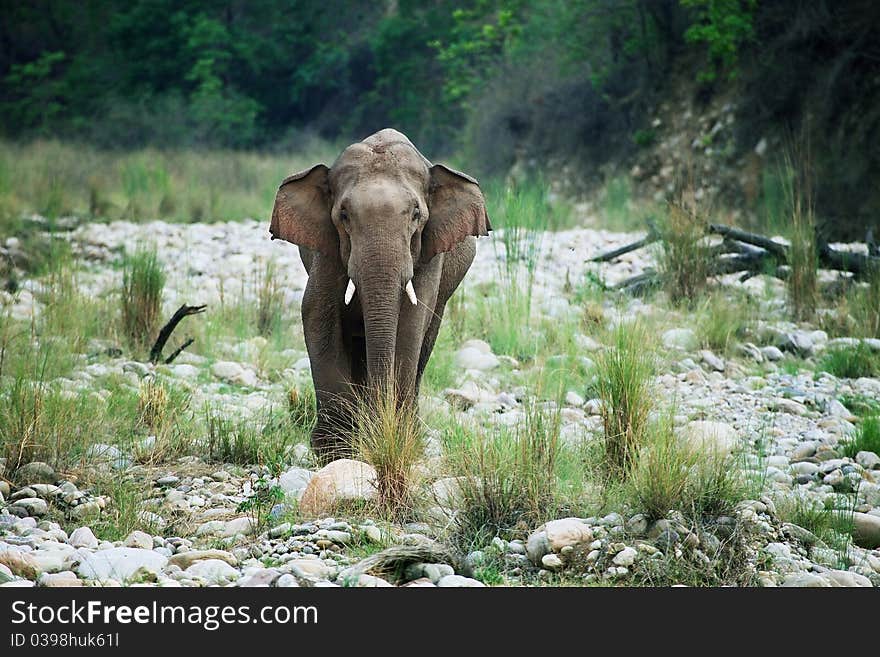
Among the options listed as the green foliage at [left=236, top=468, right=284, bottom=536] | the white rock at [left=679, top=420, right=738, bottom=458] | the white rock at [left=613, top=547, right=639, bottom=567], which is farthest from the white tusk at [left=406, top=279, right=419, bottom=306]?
the white rock at [left=613, top=547, right=639, bottom=567]

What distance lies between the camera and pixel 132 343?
8867mm

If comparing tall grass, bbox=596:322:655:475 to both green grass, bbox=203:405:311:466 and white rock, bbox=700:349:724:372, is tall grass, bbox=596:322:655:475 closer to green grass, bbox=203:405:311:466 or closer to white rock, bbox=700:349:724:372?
green grass, bbox=203:405:311:466

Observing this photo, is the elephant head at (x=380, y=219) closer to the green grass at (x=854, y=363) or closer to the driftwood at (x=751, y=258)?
the green grass at (x=854, y=363)

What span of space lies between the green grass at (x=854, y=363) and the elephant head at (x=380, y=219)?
12.1 ft

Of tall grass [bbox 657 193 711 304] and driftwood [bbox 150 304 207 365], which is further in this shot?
tall grass [bbox 657 193 711 304]

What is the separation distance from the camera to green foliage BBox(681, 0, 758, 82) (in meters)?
18.0

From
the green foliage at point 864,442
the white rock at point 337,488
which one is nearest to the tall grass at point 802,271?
the green foliage at point 864,442

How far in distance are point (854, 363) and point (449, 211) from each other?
4.06 metres

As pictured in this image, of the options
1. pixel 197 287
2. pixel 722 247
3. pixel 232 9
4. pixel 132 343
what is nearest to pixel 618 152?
pixel 722 247

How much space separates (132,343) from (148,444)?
2.92 metres

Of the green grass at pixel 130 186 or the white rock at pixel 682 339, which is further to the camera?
the green grass at pixel 130 186

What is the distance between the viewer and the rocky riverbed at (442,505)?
14.5ft

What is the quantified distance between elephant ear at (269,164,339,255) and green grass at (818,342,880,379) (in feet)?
14.6

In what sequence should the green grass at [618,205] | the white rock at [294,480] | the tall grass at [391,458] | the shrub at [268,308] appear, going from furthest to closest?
the green grass at [618,205], the shrub at [268,308], the white rock at [294,480], the tall grass at [391,458]
